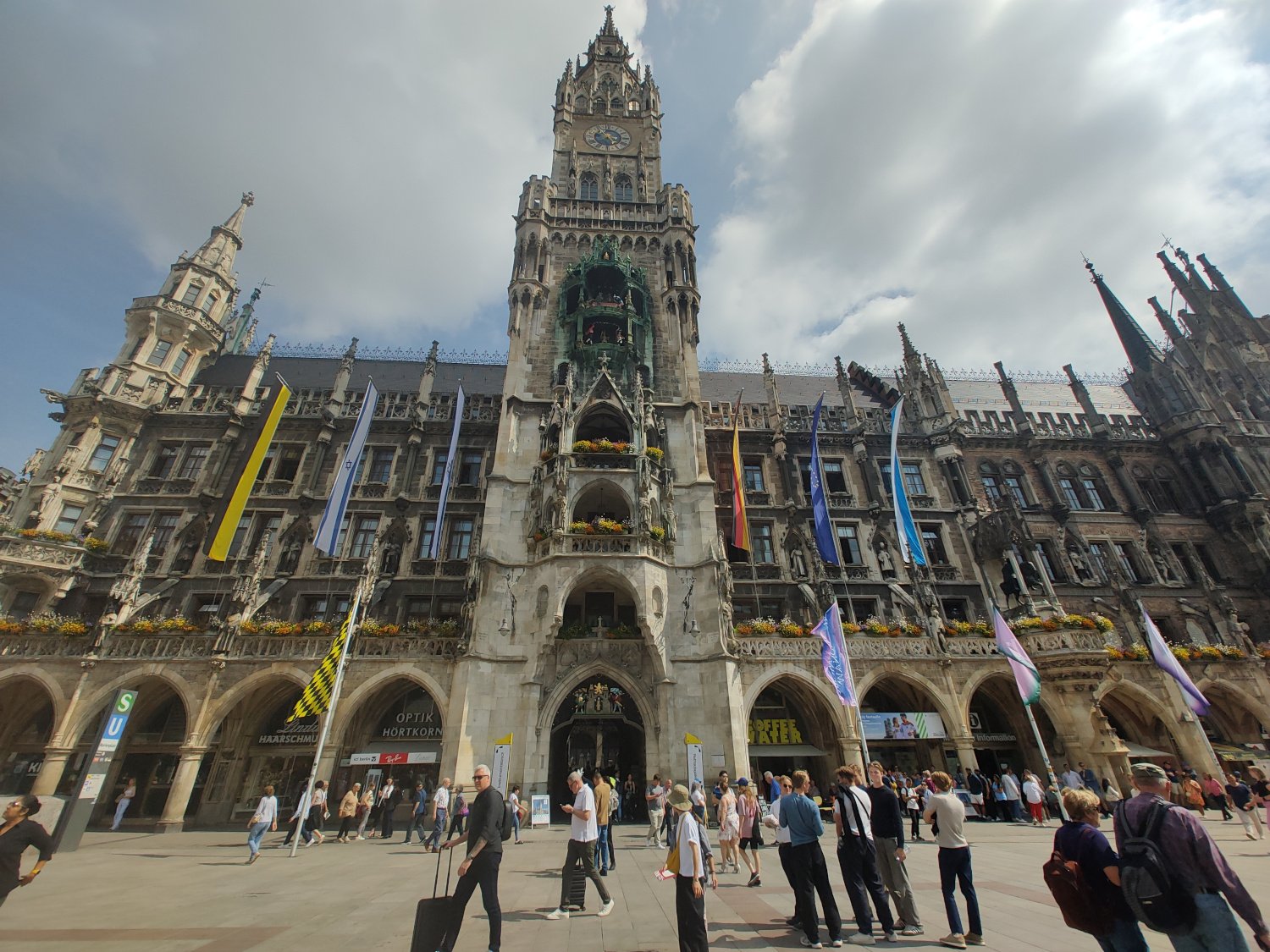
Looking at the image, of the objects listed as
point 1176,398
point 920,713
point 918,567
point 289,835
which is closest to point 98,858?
point 289,835

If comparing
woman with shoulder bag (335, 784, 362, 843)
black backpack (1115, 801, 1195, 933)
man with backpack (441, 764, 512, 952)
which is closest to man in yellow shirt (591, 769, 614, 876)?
man with backpack (441, 764, 512, 952)

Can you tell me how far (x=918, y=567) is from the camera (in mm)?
26641

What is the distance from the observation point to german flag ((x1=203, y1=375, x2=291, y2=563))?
24.3 m

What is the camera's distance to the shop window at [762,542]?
2806cm

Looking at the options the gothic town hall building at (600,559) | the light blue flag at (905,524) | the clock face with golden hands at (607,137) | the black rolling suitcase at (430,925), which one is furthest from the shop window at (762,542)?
the clock face with golden hands at (607,137)

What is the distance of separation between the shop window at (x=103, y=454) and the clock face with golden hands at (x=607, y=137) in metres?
34.5

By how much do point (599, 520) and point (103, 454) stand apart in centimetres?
2667

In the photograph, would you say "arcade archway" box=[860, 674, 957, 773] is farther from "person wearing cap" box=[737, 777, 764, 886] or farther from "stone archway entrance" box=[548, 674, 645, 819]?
"person wearing cap" box=[737, 777, 764, 886]

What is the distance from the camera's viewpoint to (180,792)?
2012cm

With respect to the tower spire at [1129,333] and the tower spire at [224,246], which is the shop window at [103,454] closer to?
the tower spire at [224,246]

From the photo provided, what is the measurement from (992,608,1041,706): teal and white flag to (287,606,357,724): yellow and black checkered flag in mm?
22611

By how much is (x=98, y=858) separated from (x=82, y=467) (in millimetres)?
21876

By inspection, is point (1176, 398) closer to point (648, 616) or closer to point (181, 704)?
point (648, 616)

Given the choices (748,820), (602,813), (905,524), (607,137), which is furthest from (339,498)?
(607,137)
